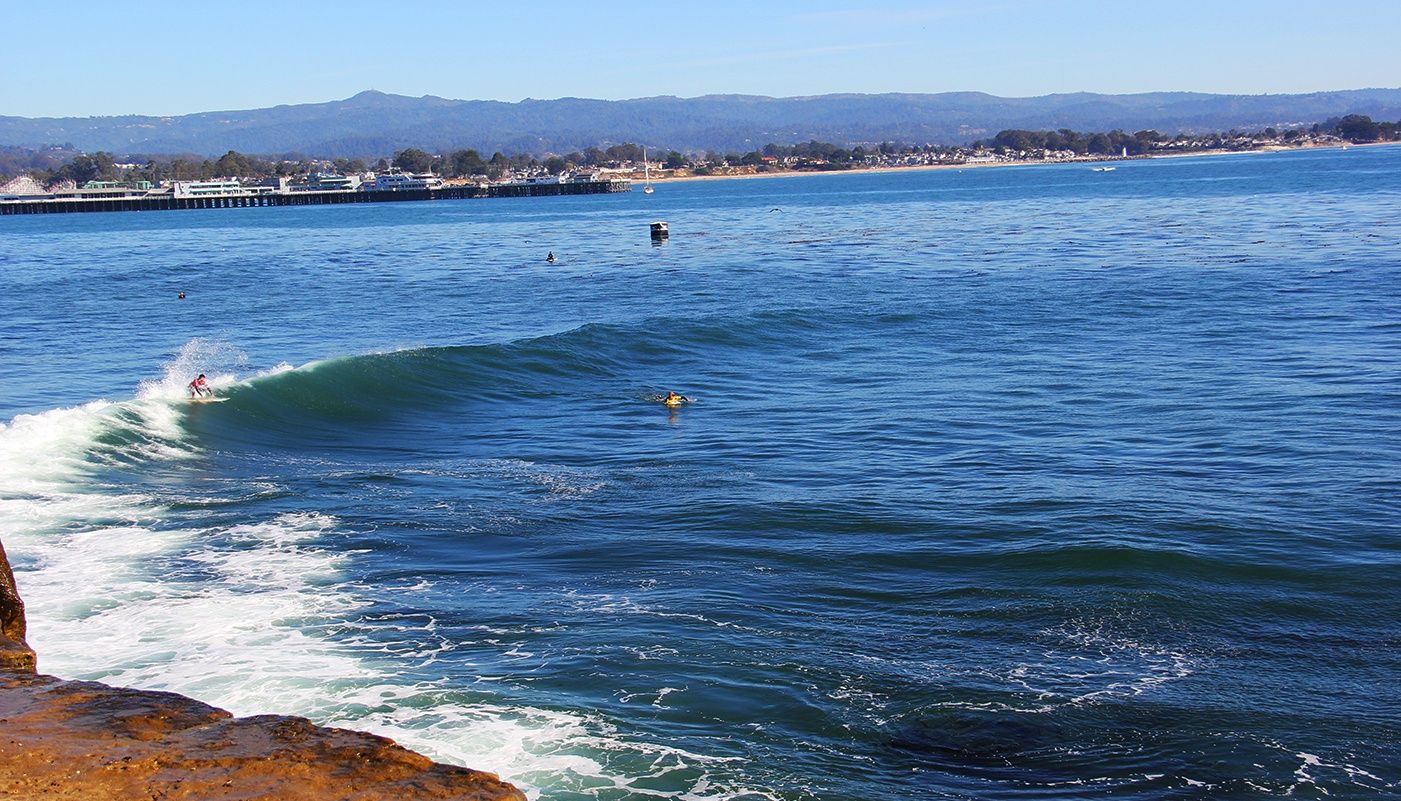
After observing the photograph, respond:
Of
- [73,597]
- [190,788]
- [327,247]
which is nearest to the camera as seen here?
[190,788]

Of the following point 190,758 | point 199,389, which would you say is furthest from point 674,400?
point 190,758

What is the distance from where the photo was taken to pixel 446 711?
13.9 m

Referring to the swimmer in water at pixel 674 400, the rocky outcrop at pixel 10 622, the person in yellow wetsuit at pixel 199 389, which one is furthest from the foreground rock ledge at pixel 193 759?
the person in yellow wetsuit at pixel 199 389

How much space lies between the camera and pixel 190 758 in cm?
920

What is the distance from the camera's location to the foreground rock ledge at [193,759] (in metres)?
8.67

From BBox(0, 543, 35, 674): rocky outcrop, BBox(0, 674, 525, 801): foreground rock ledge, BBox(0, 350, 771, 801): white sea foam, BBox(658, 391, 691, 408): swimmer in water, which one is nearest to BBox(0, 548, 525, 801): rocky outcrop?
BBox(0, 674, 525, 801): foreground rock ledge

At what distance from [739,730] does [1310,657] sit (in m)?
6.81

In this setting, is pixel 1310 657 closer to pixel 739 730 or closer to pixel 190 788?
pixel 739 730

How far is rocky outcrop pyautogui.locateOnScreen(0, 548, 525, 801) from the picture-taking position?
8664mm

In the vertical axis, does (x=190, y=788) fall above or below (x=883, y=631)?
above

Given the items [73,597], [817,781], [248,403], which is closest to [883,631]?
[817,781]

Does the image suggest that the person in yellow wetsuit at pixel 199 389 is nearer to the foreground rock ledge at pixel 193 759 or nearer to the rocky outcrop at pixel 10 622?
the rocky outcrop at pixel 10 622

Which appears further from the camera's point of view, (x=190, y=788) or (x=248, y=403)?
(x=248, y=403)

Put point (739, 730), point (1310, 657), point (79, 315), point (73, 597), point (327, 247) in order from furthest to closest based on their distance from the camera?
point (327, 247)
point (79, 315)
point (73, 597)
point (1310, 657)
point (739, 730)
